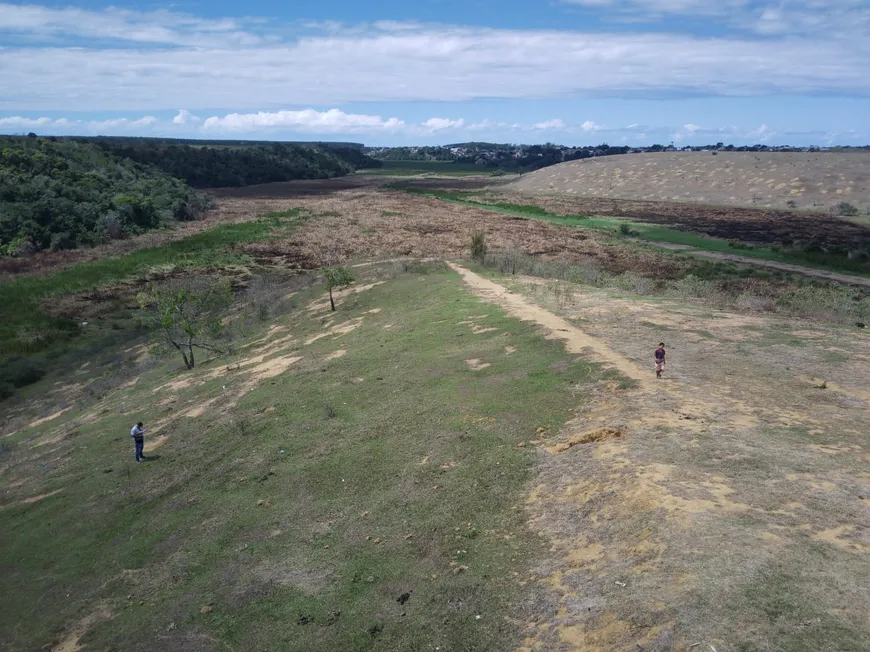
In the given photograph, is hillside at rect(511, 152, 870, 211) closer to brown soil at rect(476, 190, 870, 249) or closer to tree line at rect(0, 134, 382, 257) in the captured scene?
brown soil at rect(476, 190, 870, 249)

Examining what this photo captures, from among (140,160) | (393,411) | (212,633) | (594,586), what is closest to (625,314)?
(393,411)

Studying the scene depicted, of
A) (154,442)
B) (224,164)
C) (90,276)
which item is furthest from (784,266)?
(224,164)

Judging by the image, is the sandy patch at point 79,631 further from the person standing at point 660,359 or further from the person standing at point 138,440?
the person standing at point 660,359

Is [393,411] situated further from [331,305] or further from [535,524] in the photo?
[331,305]

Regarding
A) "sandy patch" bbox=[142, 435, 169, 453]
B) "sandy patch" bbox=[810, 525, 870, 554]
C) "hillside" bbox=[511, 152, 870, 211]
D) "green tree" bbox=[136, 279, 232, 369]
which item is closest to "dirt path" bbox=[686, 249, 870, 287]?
"sandy patch" bbox=[810, 525, 870, 554]

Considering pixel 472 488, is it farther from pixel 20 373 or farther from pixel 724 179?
pixel 724 179

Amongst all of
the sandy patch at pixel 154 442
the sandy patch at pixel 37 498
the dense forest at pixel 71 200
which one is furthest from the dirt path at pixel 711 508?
the dense forest at pixel 71 200
